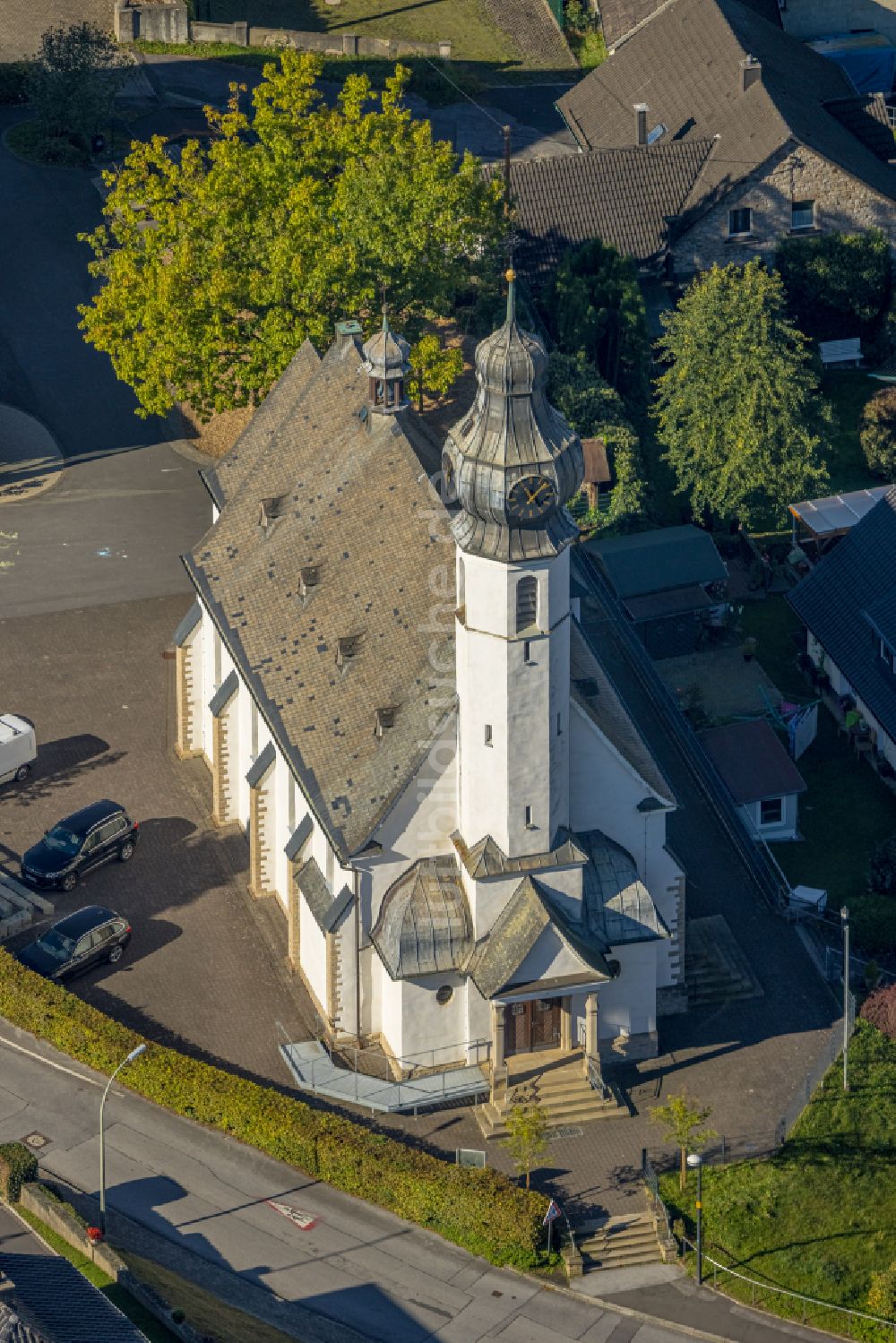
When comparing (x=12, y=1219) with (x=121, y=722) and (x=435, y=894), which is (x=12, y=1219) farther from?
(x=121, y=722)

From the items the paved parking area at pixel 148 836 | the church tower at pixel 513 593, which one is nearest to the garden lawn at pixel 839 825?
the church tower at pixel 513 593

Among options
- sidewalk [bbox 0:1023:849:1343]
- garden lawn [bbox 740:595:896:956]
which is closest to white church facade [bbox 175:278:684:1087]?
sidewalk [bbox 0:1023:849:1343]

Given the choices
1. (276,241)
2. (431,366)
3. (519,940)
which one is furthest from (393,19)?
(519,940)

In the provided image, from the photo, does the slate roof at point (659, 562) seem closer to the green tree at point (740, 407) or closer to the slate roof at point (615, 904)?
the green tree at point (740, 407)

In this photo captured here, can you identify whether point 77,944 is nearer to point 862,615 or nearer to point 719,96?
point 862,615

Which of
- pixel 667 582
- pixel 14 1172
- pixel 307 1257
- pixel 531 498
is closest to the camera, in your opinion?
pixel 531 498

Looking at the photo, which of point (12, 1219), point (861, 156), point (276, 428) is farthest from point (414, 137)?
point (12, 1219)
